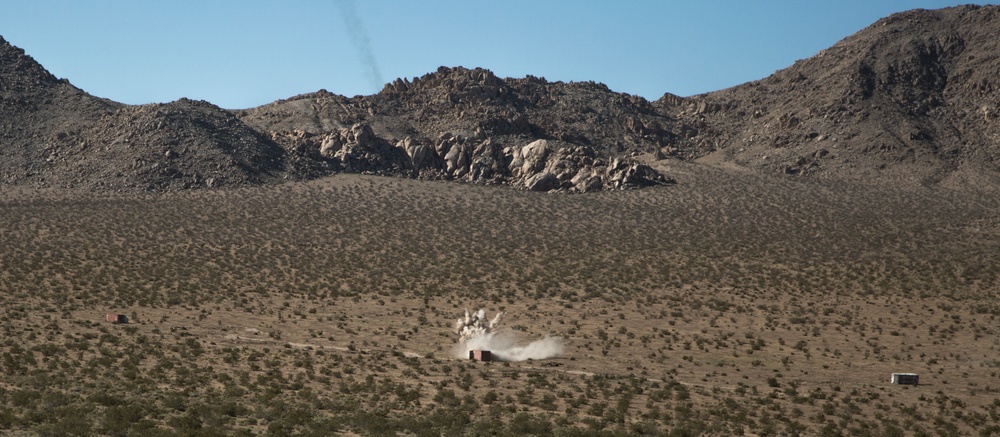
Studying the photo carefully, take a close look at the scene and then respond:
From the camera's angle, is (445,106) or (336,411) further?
(445,106)

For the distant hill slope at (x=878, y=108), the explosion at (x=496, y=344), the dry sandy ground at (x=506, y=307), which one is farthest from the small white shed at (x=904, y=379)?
the distant hill slope at (x=878, y=108)

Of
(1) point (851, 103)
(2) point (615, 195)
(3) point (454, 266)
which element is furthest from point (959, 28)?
(3) point (454, 266)

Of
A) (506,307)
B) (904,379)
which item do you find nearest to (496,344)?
(506,307)

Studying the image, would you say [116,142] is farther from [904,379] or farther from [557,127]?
[904,379]

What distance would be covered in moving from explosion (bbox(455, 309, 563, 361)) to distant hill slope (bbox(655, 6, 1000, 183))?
55.9 metres

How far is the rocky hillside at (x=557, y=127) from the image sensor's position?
87625mm

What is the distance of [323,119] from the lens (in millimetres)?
101812

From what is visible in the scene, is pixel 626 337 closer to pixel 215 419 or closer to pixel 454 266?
pixel 454 266

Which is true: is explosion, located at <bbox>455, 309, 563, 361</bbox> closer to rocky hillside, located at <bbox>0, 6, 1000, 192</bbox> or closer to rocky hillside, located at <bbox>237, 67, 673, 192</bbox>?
rocky hillside, located at <bbox>237, 67, 673, 192</bbox>

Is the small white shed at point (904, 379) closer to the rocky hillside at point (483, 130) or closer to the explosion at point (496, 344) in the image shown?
the explosion at point (496, 344)

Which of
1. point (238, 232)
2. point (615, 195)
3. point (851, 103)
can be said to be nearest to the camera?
point (238, 232)

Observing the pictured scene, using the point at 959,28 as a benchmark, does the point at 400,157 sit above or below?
below

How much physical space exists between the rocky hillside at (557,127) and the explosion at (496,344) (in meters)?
42.7

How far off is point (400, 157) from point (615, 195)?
68.2ft
